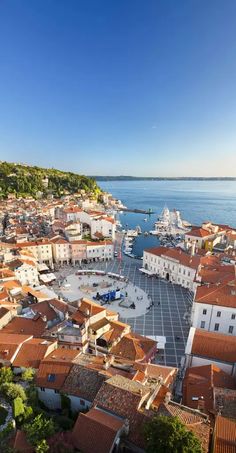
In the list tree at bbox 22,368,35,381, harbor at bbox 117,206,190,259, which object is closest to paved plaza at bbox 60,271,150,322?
tree at bbox 22,368,35,381

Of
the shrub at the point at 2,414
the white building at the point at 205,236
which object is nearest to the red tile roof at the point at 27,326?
the shrub at the point at 2,414

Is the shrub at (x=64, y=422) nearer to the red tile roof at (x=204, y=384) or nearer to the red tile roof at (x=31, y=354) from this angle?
the red tile roof at (x=31, y=354)

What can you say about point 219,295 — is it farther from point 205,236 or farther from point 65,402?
point 205,236

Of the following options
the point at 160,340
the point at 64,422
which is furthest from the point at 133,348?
the point at 64,422

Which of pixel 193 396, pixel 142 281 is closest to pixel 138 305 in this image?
pixel 142 281

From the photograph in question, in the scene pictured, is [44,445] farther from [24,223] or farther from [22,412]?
[24,223]

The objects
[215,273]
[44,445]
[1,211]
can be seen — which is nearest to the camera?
[44,445]

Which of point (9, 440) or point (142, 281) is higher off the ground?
point (9, 440)

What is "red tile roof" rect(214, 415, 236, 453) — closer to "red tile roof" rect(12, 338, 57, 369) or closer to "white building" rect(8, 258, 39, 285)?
"red tile roof" rect(12, 338, 57, 369)
